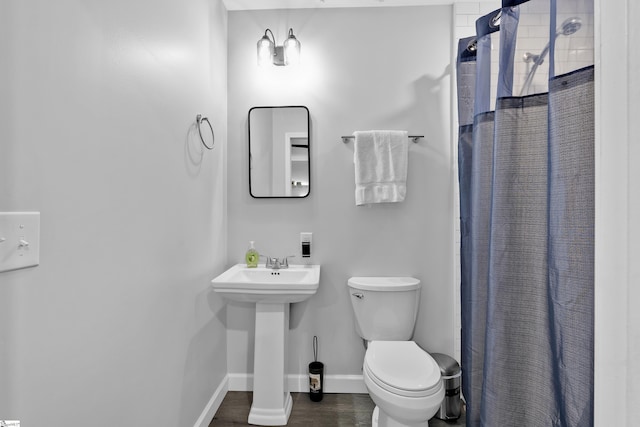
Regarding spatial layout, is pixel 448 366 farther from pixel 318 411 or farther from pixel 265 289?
pixel 265 289

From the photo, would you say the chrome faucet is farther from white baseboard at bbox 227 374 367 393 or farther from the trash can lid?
the trash can lid

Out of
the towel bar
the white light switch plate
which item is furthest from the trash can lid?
the white light switch plate

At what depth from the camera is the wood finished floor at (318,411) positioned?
1845 mm

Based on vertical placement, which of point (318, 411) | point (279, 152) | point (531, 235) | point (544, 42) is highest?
point (544, 42)

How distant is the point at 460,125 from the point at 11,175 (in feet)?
5.85

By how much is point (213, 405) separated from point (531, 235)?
6.00 feet

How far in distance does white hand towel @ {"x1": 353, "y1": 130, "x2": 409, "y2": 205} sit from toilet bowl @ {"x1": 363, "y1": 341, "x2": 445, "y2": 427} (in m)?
0.88

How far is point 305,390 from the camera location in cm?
216

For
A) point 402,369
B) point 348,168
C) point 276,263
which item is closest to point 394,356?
point 402,369

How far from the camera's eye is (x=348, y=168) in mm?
2182

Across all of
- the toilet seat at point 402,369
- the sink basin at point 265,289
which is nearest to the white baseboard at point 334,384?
the toilet seat at point 402,369

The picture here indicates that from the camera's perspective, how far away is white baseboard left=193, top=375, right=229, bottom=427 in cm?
173

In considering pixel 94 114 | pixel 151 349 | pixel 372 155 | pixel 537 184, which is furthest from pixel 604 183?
pixel 372 155

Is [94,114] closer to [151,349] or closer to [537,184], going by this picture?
[151,349]
